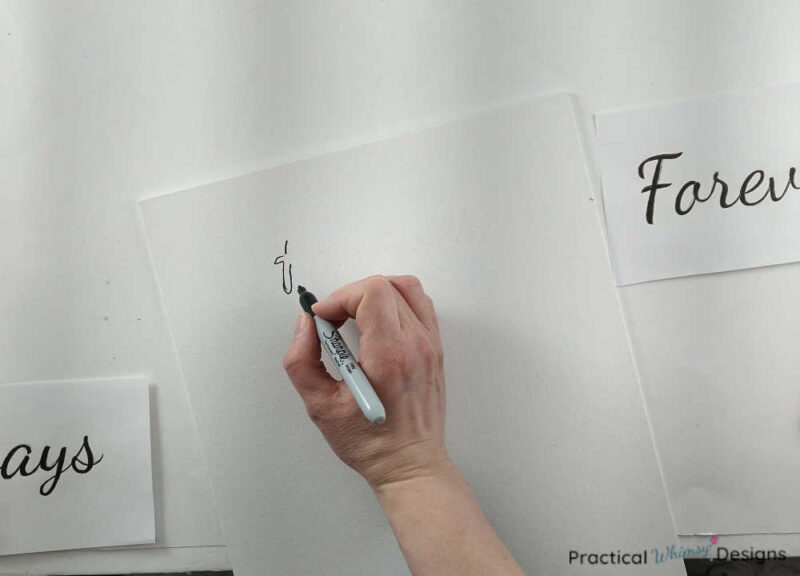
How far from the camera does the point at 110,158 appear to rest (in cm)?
53

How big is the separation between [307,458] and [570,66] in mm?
440

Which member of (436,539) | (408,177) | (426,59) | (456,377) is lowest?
(436,539)

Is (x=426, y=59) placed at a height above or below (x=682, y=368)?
above

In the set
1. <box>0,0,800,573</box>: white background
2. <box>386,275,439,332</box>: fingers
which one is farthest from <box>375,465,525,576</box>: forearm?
<box>0,0,800,573</box>: white background

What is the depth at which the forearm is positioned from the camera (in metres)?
0.40

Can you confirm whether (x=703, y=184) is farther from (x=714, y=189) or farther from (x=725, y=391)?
(x=725, y=391)

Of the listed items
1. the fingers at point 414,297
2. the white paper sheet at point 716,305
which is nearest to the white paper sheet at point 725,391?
the white paper sheet at point 716,305

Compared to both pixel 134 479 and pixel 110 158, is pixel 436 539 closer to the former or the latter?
pixel 134 479

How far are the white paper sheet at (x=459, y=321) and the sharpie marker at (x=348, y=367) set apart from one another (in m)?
0.04

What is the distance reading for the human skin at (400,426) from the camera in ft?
1.35

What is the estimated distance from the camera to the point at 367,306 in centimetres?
44

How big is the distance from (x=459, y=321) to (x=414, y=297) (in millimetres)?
56

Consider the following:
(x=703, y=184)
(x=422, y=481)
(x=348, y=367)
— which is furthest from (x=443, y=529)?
(x=703, y=184)

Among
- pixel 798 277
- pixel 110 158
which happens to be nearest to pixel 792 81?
pixel 798 277
